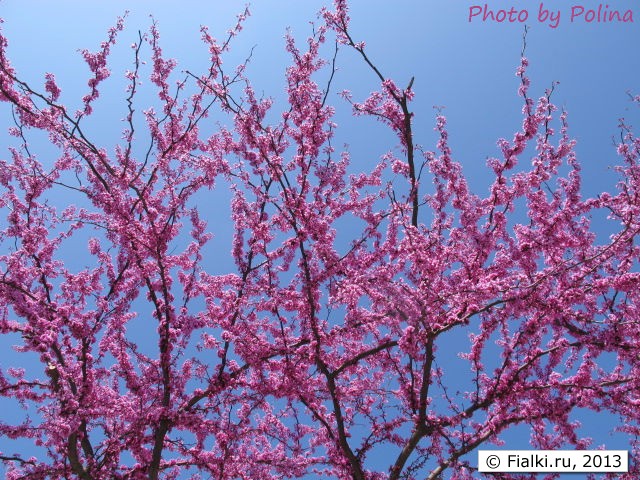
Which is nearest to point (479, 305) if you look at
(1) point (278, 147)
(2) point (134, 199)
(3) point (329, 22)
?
(1) point (278, 147)

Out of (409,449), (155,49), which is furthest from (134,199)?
(409,449)

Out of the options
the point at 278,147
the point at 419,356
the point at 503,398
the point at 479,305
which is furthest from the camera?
the point at 278,147

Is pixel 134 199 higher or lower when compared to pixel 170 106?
lower

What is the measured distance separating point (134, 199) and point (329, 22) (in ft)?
13.7

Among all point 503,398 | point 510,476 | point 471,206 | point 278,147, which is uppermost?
point 278,147

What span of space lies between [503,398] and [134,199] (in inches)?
252

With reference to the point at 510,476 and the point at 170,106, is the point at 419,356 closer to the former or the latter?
the point at 510,476

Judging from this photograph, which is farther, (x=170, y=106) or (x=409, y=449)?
(x=170, y=106)

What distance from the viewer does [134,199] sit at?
8.65 meters

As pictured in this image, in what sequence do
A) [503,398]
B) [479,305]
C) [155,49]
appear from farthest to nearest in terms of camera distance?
[155,49]
[503,398]
[479,305]

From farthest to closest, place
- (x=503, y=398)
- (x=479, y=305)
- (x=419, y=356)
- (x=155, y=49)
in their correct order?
1. (x=155, y=49)
2. (x=419, y=356)
3. (x=503, y=398)
4. (x=479, y=305)

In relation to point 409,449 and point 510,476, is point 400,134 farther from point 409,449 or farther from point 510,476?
point 510,476

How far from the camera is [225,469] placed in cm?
842


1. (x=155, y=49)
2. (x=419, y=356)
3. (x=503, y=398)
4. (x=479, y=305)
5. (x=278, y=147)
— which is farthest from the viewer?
(x=155, y=49)
